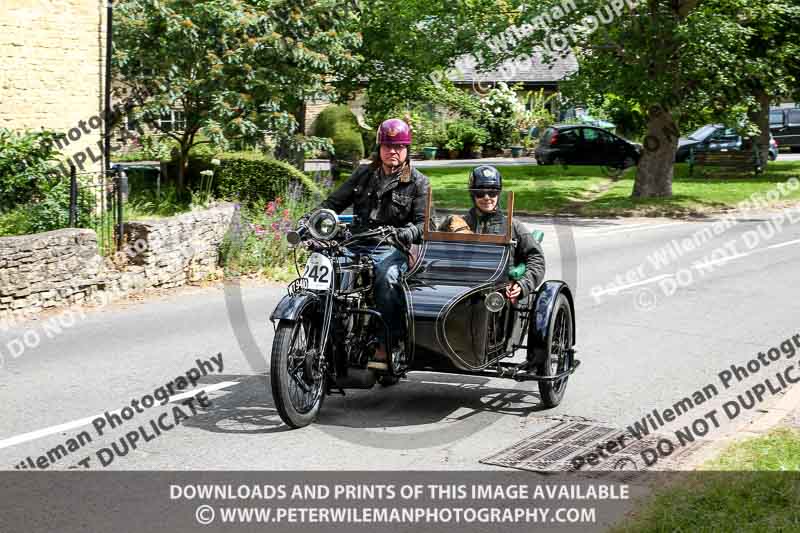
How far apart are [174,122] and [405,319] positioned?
15172mm

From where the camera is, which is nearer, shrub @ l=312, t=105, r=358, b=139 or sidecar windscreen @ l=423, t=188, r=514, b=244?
sidecar windscreen @ l=423, t=188, r=514, b=244

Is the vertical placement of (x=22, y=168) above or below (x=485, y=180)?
below

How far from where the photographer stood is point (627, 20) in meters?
25.2

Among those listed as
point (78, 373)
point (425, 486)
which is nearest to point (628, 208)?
point (78, 373)

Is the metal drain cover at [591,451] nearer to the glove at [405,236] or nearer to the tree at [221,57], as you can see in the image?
the glove at [405,236]

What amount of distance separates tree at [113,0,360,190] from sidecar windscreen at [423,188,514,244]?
1143 centimetres

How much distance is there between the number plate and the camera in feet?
24.3

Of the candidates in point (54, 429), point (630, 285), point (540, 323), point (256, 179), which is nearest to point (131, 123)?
point (256, 179)

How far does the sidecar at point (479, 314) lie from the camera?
7566mm

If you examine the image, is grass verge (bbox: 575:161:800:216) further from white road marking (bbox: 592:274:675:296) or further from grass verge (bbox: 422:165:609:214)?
white road marking (bbox: 592:274:675:296)

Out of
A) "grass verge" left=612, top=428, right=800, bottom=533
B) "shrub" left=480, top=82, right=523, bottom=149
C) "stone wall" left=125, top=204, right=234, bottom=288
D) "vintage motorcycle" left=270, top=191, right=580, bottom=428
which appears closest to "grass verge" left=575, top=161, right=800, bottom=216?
"shrub" left=480, top=82, right=523, bottom=149

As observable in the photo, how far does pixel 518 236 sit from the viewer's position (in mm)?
8375

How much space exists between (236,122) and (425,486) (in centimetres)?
1405

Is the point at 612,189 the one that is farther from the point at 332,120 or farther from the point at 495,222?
the point at 495,222
